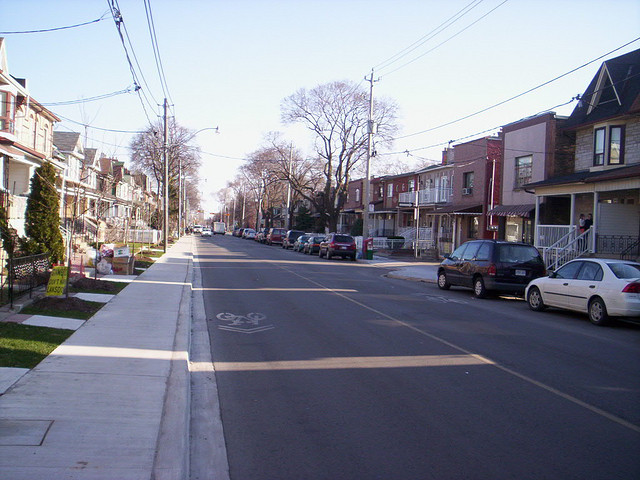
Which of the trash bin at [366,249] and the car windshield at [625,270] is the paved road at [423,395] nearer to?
the car windshield at [625,270]

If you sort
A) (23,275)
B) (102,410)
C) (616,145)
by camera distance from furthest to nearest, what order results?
(616,145) < (23,275) < (102,410)

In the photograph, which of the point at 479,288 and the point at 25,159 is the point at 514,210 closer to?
the point at 479,288

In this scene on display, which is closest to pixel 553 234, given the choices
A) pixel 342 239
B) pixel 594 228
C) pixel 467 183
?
pixel 594 228

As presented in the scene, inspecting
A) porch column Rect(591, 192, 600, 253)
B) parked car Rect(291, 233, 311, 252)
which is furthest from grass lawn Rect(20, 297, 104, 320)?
parked car Rect(291, 233, 311, 252)

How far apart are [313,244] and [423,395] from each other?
36.8 meters

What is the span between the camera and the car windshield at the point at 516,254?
1741 cm

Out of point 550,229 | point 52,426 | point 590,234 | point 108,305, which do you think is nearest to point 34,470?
point 52,426

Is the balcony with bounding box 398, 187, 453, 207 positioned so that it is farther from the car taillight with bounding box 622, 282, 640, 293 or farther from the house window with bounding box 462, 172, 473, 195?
the car taillight with bounding box 622, 282, 640, 293

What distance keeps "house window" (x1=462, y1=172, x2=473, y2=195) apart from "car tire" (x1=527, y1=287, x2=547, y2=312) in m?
22.2

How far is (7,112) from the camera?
79.4 ft

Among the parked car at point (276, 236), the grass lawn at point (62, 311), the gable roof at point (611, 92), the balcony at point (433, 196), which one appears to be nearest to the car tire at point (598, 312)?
the grass lawn at point (62, 311)

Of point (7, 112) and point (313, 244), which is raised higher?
point (7, 112)

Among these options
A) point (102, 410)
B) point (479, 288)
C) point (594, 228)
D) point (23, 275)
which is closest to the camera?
point (102, 410)

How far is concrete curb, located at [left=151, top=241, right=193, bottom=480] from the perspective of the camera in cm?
464
